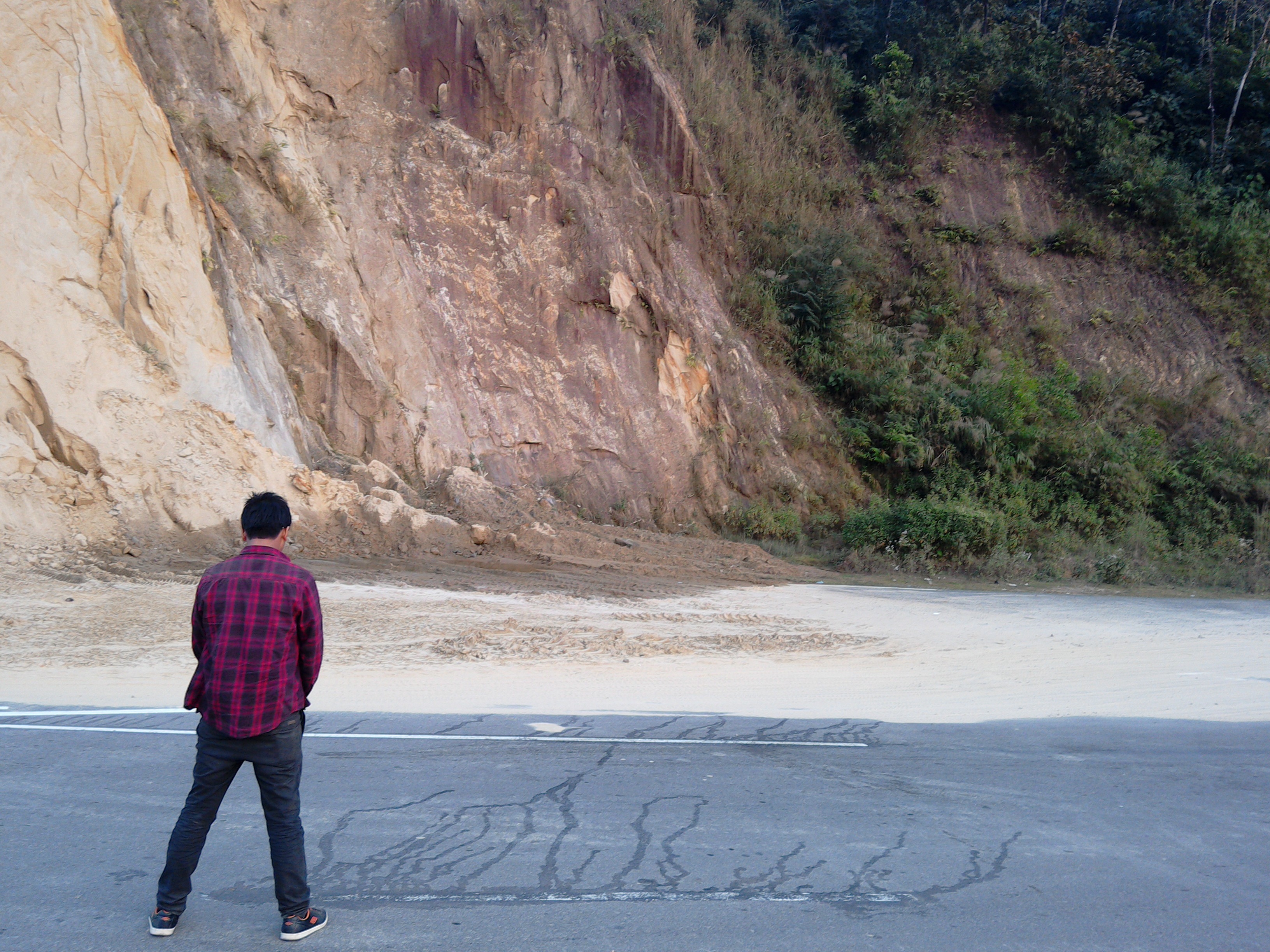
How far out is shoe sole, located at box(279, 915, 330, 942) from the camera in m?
3.40

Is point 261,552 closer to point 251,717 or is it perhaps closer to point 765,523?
point 251,717

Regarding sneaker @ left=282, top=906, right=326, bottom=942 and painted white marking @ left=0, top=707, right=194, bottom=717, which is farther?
painted white marking @ left=0, top=707, right=194, bottom=717

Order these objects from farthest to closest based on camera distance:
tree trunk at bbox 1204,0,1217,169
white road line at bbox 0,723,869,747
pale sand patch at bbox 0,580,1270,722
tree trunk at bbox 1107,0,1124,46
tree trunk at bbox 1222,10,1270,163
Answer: tree trunk at bbox 1107,0,1124,46 → tree trunk at bbox 1204,0,1217,169 → tree trunk at bbox 1222,10,1270,163 → pale sand patch at bbox 0,580,1270,722 → white road line at bbox 0,723,869,747

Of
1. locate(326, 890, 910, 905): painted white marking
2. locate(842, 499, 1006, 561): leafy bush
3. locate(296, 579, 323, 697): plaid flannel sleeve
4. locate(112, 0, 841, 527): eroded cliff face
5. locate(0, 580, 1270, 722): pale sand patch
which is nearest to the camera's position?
locate(296, 579, 323, 697): plaid flannel sleeve

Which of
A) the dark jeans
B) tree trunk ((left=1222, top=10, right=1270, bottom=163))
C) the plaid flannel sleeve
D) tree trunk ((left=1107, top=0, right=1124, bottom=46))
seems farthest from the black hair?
tree trunk ((left=1107, top=0, right=1124, bottom=46))

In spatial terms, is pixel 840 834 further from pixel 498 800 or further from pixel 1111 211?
pixel 1111 211

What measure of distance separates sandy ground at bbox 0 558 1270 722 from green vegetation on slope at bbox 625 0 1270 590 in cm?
703

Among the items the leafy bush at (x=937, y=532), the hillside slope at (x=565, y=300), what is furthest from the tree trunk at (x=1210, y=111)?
the leafy bush at (x=937, y=532)

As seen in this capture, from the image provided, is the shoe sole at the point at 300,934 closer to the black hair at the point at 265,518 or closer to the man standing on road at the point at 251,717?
the man standing on road at the point at 251,717

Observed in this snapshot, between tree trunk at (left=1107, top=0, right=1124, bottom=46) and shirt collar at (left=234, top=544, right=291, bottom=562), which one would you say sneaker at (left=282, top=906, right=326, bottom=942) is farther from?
tree trunk at (left=1107, top=0, right=1124, bottom=46)

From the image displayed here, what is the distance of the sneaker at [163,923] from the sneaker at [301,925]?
16.3 inches

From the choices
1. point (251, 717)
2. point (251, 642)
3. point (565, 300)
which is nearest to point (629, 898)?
point (251, 717)

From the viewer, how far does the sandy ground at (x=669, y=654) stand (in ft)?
24.1

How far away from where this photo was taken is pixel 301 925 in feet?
11.2
